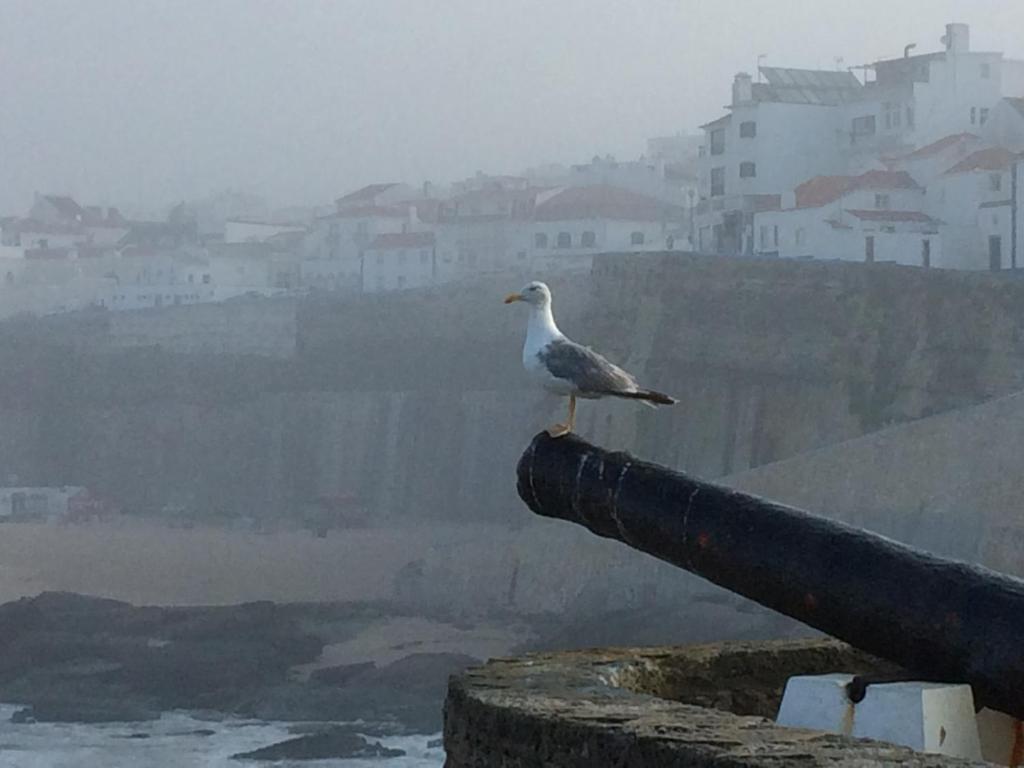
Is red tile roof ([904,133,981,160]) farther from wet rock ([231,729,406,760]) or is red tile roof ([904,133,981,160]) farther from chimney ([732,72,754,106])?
wet rock ([231,729,406,760])

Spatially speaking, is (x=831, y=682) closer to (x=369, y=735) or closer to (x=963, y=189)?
(x=369, y=735)

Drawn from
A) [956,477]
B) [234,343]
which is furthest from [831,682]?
[234,343]

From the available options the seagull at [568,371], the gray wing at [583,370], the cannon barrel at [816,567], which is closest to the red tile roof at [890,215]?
the seagull at [568,371]

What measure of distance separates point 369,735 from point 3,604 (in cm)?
1446

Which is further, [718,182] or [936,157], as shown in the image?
[718,182]

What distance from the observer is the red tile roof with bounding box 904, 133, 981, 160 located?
34.3m

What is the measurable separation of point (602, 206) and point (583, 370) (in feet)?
134

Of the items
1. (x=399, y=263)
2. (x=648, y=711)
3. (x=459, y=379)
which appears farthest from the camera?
(x=399, y=263)

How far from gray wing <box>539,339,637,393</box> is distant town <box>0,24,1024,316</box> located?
26922mm

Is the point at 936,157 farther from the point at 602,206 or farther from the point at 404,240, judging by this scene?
the point at 404,240

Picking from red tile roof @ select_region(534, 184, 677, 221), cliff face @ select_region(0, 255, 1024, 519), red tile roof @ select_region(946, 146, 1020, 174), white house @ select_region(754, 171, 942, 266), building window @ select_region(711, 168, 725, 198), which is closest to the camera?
cliff face @ select_region(0, 255, 1024, 519)

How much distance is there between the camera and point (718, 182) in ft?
121

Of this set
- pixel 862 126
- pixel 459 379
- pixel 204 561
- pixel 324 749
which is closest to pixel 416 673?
pixel 324 749

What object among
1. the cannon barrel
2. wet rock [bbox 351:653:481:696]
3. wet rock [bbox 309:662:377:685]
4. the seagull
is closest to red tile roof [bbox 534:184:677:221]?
wet rock [bbox 309:662:377:685]
